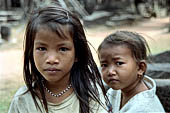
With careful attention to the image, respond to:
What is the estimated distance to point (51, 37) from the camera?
4.25 ft

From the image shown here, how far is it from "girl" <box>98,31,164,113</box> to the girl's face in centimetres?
56

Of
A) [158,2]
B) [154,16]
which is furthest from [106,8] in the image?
[158,2]

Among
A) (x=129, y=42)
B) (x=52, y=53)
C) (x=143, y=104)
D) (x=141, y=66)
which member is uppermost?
(x=52, y=53)

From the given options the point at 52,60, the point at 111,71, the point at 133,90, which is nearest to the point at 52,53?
the point at 52,60

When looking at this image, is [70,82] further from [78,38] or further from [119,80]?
[119,80]

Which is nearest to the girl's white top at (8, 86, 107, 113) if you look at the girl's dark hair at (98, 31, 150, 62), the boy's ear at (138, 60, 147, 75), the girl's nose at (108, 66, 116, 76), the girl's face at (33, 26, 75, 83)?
the girl's face at (33, 26, 75, 83)

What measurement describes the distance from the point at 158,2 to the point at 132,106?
21672 mm

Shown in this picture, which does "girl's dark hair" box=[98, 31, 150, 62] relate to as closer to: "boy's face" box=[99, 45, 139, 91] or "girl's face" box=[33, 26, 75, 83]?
"boy's face" box=[99, 45, 139, 91]

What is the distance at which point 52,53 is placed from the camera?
1.30 m

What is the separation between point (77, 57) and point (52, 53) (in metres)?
0.20

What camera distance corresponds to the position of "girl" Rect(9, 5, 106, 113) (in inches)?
51.5

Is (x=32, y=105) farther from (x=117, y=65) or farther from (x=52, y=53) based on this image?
(x=117, y=65)

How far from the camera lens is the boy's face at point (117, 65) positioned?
1854mm

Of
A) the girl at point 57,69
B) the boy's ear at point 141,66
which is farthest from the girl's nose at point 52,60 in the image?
the boy's ear at point 141,66
